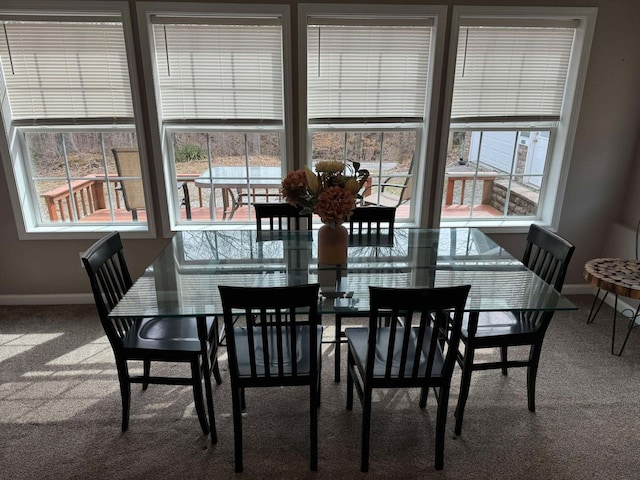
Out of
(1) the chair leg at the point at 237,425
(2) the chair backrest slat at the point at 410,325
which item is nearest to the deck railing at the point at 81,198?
(1) the chair leg at the point at 237,425

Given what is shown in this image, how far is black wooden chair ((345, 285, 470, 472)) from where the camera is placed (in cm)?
166

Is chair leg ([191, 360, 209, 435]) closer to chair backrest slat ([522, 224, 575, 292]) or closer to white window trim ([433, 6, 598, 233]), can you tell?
chair backrest slat ([522, 224, 575, 292])

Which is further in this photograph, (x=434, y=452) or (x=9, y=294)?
(x=9, y=294)

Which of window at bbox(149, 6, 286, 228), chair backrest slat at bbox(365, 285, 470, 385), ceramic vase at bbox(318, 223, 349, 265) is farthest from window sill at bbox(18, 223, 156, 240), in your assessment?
chair backrest slat at bbox(365, 285, 470, 385)

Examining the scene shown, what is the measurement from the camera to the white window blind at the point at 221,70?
9.78 feet

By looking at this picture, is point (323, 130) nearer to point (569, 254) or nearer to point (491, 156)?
point (491, 156)

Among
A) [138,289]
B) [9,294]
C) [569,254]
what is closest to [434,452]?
[569,254]

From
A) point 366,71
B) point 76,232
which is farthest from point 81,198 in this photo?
point 366,71

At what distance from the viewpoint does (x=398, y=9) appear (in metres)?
2.94

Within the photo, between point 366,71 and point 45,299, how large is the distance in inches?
120

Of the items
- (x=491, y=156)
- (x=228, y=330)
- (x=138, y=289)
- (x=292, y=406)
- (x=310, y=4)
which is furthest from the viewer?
(x=491, y=156)

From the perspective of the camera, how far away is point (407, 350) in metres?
1.92

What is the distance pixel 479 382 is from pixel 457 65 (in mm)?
2154

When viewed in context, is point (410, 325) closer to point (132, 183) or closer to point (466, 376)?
point (466, 376)
